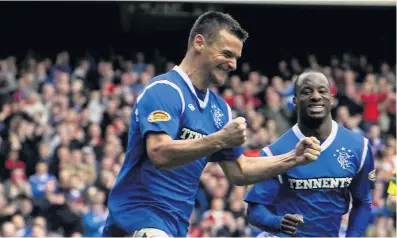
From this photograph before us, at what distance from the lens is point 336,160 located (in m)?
7.43

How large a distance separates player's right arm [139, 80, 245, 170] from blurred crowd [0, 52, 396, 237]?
22.4 feet

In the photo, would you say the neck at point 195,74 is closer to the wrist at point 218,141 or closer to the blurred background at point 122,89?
the wrist at point 218,141

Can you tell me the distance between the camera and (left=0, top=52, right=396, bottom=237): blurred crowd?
13.0 m

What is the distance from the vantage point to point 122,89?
648 inches

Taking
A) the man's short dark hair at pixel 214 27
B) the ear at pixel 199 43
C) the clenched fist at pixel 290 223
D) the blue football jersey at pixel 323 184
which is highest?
the man's short dark hair at pixel 214 27

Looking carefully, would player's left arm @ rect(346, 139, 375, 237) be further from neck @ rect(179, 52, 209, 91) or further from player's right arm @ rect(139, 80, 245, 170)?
player's right arm @ rect(139, 80, 245, 170)

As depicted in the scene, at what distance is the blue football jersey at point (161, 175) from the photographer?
230 inches

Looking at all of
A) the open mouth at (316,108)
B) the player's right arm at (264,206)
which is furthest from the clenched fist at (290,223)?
the open mouth at (316,108)

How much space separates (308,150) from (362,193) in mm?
1716

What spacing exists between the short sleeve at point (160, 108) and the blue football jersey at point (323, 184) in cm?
171

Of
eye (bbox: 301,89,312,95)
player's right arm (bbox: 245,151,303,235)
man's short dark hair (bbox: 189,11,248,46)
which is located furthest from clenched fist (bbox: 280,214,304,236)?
man's short dark hair (bbox: 189,11,248,46)

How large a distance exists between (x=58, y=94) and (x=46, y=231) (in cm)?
355

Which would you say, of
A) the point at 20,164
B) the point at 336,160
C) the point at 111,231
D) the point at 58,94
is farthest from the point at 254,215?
the point at 58,94

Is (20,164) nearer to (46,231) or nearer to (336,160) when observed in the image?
(46,231)
